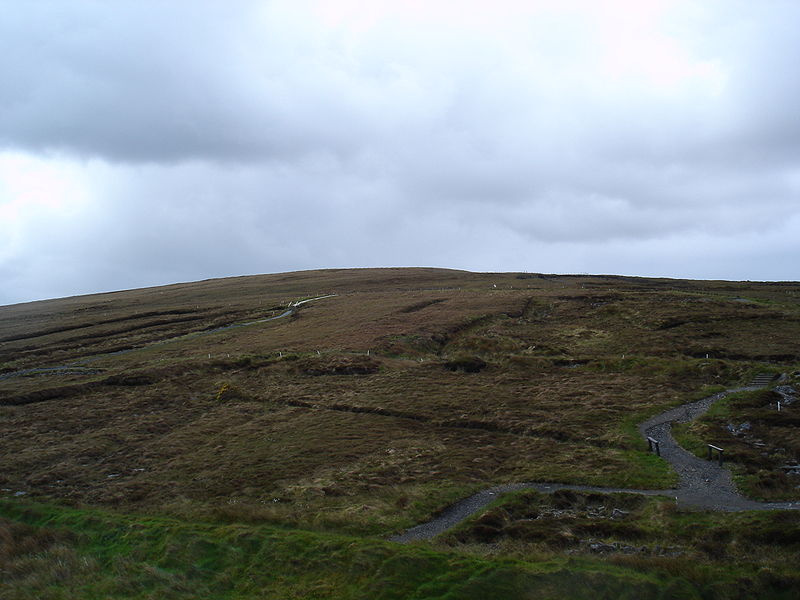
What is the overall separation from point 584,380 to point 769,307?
37.5m

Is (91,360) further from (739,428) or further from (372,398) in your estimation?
(739,428)

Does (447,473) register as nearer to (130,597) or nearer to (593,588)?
(593,588)

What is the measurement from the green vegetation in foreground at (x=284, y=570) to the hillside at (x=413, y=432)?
0.13 m

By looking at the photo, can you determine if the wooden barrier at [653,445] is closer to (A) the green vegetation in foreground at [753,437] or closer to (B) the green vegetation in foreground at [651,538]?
(A) the green vegetation in foreground at [753,437]

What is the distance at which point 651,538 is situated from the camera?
2188 centimetres

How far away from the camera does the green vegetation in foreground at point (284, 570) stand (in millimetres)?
17922

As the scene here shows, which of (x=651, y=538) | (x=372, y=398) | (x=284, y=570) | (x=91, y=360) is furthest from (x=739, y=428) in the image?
(x=91, y=360)

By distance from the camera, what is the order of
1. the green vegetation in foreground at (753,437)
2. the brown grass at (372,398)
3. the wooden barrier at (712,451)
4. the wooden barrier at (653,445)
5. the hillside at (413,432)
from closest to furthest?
the hillside at (413,432), the green vegetation in foreground at (753,437), the wooden barrier at (712,451), the brown grass at (372,398), the wooden barrier at (653,445)

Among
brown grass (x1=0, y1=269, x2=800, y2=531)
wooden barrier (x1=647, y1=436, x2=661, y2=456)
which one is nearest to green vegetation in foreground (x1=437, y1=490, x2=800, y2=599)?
brown grass (x1=0, y1=269, x2=800, y2=531)

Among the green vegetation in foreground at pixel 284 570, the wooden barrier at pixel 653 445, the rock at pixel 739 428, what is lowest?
the green vegetation in foreground at pixel 284 570

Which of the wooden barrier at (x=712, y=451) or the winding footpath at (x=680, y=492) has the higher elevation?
the wooden barrier at (x=712, y=451)

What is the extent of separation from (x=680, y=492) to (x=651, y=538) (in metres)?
6.08

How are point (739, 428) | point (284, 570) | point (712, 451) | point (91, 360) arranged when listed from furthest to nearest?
1. point (91, 360)
2. point (739, 428)
3. point (712, 451)
4. point (284, 570)

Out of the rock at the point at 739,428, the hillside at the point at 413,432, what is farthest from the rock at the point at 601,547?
the rock at the point at 739,428
